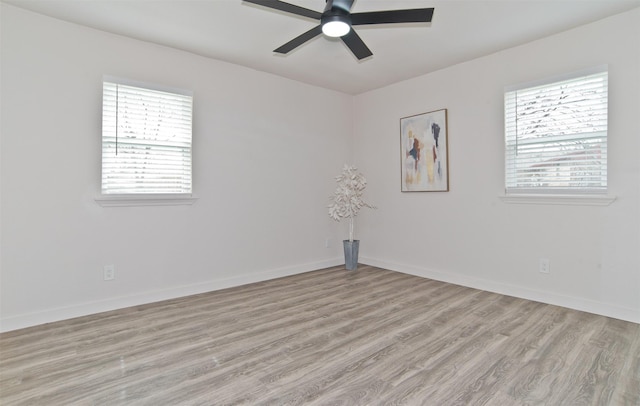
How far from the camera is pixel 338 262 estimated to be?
527cm

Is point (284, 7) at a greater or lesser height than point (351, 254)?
greater

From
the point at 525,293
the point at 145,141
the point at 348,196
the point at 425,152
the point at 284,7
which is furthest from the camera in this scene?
the point at 348,196

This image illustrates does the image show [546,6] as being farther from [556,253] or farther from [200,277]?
[200,277]

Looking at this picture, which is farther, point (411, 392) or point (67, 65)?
point (67, 65)

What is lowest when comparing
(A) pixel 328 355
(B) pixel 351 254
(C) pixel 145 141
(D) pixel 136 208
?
(A) pixel 328 355

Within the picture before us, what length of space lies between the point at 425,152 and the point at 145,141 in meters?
3.30

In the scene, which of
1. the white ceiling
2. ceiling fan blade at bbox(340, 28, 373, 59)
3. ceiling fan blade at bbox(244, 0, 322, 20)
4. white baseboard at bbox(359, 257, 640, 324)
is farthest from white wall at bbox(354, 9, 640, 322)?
ceiling fan blade at bbox(244, 0, 322, 20)

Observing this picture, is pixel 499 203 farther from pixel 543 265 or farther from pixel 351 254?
pixel 351 254

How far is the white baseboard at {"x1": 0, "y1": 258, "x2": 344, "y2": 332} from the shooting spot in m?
2.86

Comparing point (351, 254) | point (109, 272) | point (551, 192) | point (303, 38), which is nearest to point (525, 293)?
point (551, 192)

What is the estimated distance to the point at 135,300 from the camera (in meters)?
3.40

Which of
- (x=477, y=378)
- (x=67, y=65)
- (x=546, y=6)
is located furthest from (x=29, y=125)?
(x=546, y=6)

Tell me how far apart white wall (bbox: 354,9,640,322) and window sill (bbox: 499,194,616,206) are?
0.05 meters

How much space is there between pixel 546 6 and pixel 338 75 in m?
2.31
